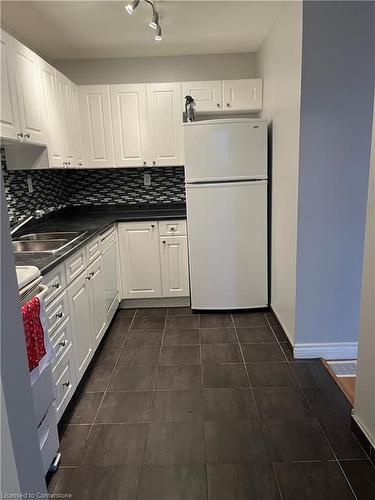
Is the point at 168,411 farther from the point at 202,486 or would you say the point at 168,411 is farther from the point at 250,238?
the point at 250,238

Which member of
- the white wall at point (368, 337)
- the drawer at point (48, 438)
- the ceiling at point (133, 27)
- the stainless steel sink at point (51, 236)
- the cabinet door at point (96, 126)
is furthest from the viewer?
the cabinet door at point (96, 126)

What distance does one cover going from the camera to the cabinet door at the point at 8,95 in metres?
1.96

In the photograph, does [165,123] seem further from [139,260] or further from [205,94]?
[139,260]

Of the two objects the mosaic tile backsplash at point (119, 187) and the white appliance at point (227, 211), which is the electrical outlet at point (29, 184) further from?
the white appliance at point (227, 211)

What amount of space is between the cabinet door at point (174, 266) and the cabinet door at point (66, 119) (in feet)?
3.54

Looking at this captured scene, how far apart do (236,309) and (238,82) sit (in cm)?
211

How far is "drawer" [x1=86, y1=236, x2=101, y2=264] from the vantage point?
2.50 m

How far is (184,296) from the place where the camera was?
354 cm

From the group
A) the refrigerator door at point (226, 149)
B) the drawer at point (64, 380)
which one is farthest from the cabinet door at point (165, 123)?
the drawer at point (64, 380)

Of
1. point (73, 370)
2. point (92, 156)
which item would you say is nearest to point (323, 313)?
point (73, 370)

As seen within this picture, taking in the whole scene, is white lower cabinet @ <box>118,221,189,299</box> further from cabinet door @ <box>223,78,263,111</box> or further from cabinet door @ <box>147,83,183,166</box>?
cabinet door @ <box>223,78,263,111</box>

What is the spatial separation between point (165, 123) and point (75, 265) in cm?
185

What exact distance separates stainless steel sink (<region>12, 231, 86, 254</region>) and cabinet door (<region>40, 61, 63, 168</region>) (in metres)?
0.52

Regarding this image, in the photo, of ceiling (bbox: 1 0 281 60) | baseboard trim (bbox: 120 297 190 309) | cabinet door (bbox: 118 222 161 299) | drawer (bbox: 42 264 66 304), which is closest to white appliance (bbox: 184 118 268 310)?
baseboard trim (bbox: 120 297 190 309)
